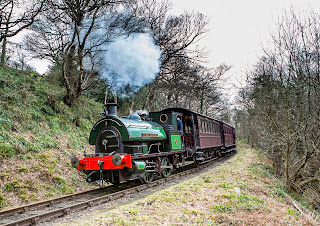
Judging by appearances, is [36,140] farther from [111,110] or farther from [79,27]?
[79,27]

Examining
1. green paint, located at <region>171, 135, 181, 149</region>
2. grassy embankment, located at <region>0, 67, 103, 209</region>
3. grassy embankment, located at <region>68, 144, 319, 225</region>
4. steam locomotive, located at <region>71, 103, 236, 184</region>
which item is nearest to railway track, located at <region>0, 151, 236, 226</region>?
steam locomotive, located at <region>71, 103, 236, 184</region>

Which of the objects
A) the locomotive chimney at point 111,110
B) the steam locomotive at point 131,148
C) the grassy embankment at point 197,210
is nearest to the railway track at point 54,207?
the steam locomotive at point 131,148

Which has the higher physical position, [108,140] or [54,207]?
[108,140]

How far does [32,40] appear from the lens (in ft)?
44.1

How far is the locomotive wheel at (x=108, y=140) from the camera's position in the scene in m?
7.47

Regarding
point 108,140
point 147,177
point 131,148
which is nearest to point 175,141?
point 147,177

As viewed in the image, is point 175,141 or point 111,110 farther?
point 175,141

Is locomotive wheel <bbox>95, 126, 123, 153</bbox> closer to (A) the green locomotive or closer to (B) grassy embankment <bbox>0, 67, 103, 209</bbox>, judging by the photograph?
(A) the green locomotive

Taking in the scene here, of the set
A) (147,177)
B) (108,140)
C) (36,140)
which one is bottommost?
(147,177)

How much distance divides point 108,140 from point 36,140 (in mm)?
3275

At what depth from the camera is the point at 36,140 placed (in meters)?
9.09

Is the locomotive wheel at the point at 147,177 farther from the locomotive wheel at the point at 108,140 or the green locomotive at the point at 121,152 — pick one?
the locomotive wheel at the point at 108,140

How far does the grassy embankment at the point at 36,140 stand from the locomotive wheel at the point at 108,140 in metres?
1.64

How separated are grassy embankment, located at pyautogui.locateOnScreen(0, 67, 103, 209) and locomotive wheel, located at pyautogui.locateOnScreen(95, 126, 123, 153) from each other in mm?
1637
